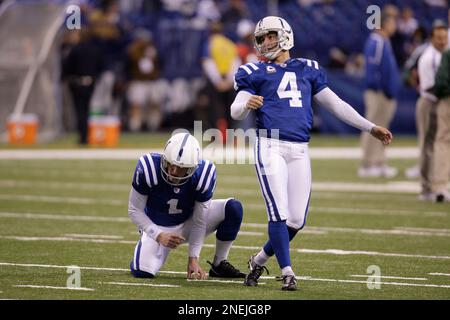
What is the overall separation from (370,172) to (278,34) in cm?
869

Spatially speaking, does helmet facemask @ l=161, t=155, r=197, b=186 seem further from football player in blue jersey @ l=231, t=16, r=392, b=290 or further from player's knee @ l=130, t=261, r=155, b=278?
player's knee @ l=130, t=261, r=155, b=278

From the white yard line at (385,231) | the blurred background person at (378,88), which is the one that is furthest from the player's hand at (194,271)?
the blurred background person at (378,88)

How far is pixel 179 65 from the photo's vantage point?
25.2 meters

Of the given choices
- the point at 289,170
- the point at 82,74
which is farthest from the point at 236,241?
the point at 82,74

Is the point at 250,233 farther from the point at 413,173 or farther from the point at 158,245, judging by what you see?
the point at 413,173

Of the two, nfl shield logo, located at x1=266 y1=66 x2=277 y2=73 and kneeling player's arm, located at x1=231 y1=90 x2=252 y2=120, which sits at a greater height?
nfl shield logo, located at x1=266 y1=66 x2=277 y2=73

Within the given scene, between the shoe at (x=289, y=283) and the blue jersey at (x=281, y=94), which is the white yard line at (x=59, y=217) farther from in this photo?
the shoe at (x=289, y=283)

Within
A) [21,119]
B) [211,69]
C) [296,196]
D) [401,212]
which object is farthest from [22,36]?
[296,196]

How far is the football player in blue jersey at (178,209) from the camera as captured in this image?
24.8 feet

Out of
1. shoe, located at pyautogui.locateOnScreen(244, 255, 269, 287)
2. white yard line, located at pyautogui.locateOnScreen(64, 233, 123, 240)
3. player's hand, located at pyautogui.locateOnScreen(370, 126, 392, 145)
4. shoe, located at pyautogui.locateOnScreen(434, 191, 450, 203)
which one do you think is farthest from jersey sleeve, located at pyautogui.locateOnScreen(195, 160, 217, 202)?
shoe, located at pyautogui.locateOnScreen(434, 191, 450, 203)

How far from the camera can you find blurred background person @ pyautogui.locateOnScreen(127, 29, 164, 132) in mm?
24656

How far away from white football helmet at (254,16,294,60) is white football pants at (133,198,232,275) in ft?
3.58

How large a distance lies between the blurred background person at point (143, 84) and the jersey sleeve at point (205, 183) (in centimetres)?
1706
